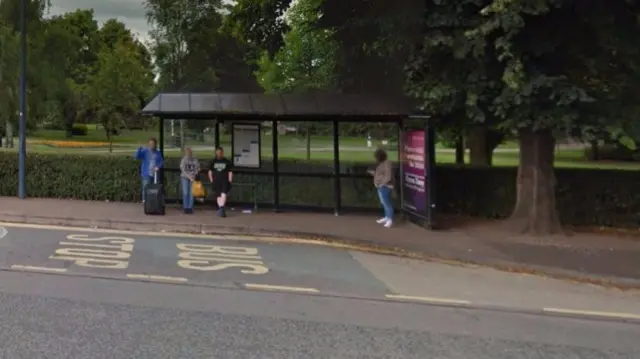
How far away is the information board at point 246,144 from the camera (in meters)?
12.9

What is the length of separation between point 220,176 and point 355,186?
284 cm

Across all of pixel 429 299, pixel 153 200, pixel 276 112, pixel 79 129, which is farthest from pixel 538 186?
pixel 79 129

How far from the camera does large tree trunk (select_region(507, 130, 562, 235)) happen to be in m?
10.4

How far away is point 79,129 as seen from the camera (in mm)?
52875

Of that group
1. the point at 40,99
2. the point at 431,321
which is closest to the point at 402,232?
the point at 431,321

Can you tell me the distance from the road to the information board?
4.10m

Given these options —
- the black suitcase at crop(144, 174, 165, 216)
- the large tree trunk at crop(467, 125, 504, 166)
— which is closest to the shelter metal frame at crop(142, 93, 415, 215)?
the black suitcase at crop(144, 174, 165, 216)

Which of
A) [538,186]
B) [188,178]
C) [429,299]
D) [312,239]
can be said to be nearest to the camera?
[429,299]

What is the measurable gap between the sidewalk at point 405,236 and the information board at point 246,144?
1157 millimetres

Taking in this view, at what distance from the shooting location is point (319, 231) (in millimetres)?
10320

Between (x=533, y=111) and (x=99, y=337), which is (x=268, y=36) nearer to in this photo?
(x=533, y=111)

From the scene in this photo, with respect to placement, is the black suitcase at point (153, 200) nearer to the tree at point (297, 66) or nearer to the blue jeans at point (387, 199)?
the blue jeans at point (387, 199)

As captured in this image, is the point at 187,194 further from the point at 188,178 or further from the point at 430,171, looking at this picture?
the point at 430,171

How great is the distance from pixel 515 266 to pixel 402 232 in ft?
8.13
